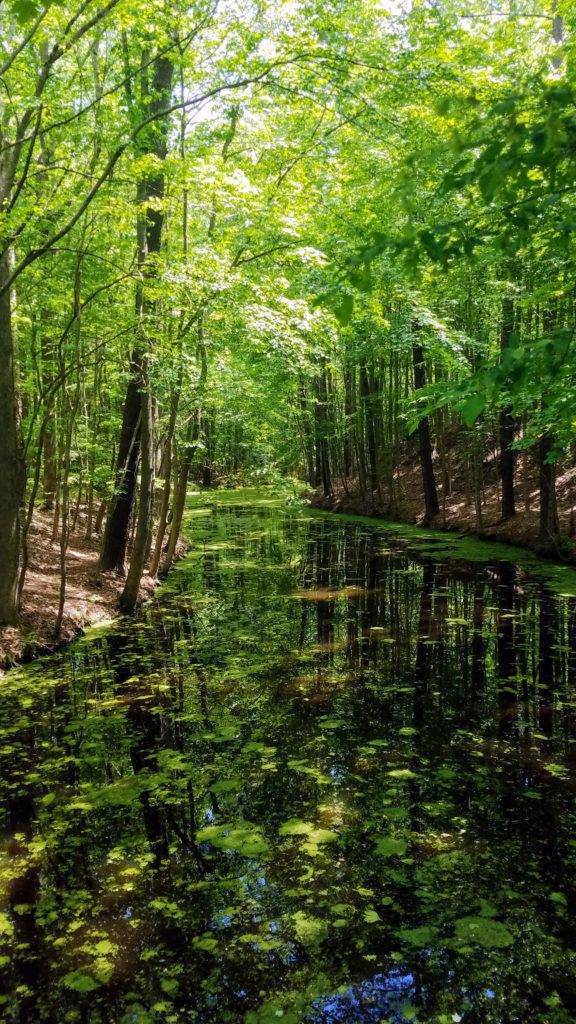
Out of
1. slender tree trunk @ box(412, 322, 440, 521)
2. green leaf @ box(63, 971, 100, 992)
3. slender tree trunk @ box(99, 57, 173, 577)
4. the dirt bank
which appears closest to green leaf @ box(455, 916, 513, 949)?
green leaf @ box(63, 971, 100, 992)

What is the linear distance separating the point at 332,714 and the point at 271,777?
4.69 ft

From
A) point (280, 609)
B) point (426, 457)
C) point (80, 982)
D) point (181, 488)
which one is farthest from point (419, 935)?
point (426, 457)

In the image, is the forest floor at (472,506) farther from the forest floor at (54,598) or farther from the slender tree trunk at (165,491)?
the forest floor at (54,598)

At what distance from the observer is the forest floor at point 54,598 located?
26.6 feet

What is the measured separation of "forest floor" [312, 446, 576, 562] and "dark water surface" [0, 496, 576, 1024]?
7165 mm

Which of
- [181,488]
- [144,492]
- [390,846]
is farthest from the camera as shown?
[181,488]

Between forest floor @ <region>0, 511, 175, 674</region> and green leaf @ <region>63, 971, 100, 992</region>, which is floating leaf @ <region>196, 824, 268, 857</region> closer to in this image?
green leaf @ <region>63, 971, 100, 992</region>

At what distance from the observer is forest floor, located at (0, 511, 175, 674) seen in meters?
8.09

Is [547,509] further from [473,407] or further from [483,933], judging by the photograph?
[473,407]

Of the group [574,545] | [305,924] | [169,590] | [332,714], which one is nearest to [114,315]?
[169,590]

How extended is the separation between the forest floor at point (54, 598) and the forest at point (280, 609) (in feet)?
0.24

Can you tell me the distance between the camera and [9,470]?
7.80 metres

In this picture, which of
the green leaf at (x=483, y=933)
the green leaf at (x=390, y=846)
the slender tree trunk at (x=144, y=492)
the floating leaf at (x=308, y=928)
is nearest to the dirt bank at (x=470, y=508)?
the slender tree trunk at (x=144, y=492)

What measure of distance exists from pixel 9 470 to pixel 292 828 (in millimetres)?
5835
